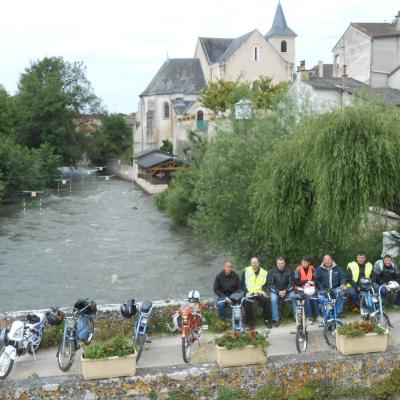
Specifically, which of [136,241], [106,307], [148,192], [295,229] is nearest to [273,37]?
[148,192]

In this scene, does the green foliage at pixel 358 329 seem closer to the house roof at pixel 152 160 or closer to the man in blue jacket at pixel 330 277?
the man in blue jacket at pixel 330 277

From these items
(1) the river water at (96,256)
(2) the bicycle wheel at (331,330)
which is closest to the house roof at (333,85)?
(1) the river water at (96,256)

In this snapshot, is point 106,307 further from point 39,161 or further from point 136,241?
point 39,161

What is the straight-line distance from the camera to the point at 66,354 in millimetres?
8984

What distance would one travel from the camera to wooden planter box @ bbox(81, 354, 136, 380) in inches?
323

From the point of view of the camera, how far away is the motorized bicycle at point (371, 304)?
32.8 ft

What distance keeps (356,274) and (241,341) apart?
330 cm

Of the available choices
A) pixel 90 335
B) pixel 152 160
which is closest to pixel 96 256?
pixel 90 335

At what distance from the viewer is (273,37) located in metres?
65.1

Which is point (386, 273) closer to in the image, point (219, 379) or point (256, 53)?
point (219, 379)

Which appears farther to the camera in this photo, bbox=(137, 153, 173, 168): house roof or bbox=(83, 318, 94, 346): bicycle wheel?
bbox=(137, 153, 173, 168): house roof

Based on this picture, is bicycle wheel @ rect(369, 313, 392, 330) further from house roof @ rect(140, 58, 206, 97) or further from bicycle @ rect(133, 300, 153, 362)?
house roof @ rect(140, 58, 206, 97)

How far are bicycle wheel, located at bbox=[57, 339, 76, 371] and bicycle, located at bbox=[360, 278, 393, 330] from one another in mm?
4807

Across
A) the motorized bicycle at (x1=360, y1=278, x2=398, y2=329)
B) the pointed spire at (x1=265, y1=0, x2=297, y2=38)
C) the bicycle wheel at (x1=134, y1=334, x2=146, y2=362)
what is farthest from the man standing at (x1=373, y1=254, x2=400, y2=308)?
the pointed spire at (x1=265, y1=0, x2=297, y2=38)
